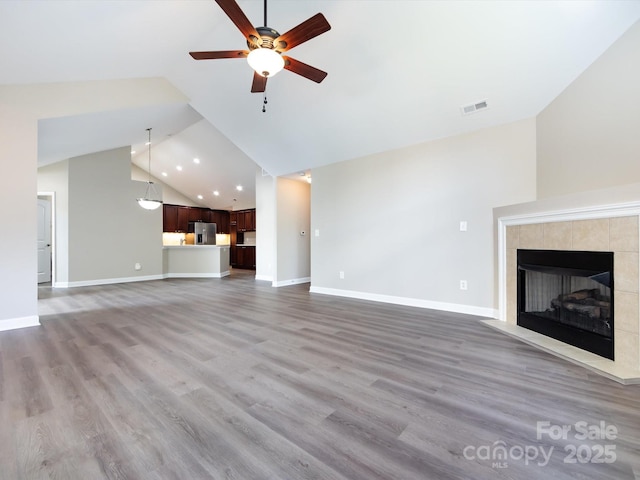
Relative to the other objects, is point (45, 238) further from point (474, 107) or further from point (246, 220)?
point (474, 107)

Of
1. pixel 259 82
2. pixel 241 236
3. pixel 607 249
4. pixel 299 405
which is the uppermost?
pixel 259 82

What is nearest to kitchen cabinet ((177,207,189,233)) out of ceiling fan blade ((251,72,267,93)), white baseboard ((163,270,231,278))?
white baseboard ((163,270,231,278))

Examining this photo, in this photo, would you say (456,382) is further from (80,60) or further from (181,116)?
(181,116)

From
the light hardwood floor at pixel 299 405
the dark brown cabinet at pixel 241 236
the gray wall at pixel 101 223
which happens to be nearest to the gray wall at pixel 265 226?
the gray wall at pixel 101 223

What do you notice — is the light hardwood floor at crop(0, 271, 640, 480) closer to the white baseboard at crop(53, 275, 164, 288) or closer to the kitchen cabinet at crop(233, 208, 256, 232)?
the white baseboard at crop(53, 275, 164, 288)

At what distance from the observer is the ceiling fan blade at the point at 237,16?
190cm

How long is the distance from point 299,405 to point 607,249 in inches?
107

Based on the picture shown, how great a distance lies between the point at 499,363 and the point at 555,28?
299 centimetres

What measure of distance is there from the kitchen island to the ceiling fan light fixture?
21.2 feet

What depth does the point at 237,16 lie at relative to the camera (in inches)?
78.6

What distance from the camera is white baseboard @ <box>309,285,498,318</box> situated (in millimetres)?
3717

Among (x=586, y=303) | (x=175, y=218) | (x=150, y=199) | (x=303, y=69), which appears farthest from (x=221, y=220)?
(x=586, y=303)

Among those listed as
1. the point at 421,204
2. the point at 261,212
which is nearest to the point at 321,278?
the point at 421,204

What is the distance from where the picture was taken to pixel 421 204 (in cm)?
425
